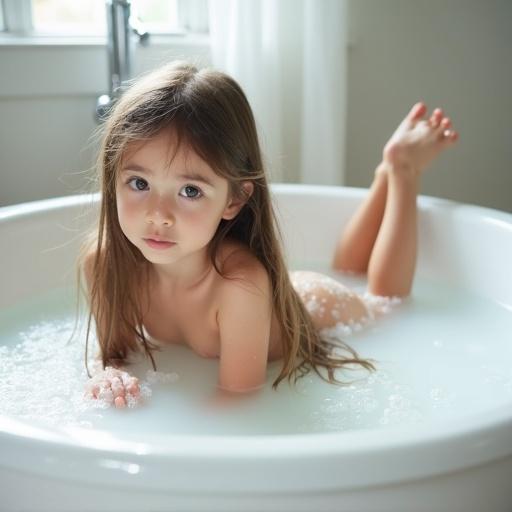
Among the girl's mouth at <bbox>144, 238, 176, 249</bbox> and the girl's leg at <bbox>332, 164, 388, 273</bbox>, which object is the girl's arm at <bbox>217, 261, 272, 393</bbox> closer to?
the girl's mouth at <bbox>144, 238, 176, 249</bbox>

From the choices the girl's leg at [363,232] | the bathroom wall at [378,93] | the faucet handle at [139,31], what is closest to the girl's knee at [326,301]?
the girl's leg at [363,232]

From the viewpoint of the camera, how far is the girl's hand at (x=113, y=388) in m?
1.09

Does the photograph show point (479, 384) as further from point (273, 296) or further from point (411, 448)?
point (411, 448)

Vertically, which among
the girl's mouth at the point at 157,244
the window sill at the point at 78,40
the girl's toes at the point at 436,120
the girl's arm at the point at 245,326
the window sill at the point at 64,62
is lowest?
the girl's arm at the point at 245,326

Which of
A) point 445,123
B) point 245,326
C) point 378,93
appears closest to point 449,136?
point 445,123

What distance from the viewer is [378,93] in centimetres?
216

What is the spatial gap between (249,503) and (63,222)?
99 cm

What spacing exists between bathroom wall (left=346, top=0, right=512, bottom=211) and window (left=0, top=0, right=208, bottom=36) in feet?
1.37

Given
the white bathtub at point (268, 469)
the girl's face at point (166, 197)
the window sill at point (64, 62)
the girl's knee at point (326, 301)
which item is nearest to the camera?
the white bathtub at point (268, 469)

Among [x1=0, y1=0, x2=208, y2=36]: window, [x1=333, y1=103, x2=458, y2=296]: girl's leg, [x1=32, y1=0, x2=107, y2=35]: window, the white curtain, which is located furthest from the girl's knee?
[x1=32, y1=0, x2=107, y2=35]: window

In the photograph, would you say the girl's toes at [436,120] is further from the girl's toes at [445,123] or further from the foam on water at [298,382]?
the foam on water at [298,382]

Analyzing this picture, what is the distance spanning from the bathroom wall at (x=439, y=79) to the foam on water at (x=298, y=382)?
0.80m

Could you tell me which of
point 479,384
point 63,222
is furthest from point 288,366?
point 63,222

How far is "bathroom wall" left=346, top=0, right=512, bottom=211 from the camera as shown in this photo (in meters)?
2.12
